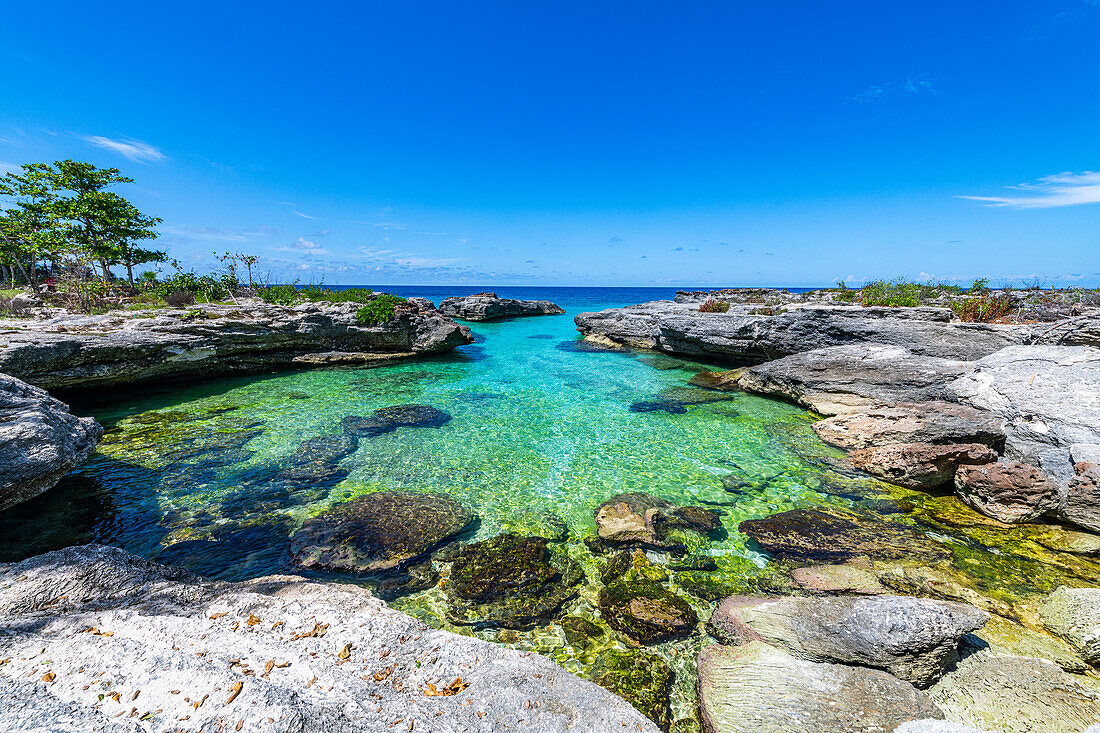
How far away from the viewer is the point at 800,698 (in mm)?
3445

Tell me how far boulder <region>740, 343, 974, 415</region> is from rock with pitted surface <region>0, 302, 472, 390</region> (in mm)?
16737

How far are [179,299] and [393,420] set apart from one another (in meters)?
18.6

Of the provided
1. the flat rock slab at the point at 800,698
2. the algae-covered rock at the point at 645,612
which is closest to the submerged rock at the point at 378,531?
the algae-covered rock at the point at 645,612

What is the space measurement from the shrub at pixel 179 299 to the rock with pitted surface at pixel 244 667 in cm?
2243

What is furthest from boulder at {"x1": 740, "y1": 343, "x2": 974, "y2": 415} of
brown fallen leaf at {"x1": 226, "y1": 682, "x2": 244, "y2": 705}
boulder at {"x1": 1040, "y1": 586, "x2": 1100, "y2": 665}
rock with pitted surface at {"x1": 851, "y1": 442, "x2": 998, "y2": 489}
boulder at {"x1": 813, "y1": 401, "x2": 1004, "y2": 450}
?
brown fallen leaf at {"x1": 226, "y1": 682, "x2": 244, "y2": 705}

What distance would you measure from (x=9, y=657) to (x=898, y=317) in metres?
20.9

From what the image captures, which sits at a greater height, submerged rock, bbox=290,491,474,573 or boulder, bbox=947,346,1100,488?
boulder, bbox=947,346,1100,488

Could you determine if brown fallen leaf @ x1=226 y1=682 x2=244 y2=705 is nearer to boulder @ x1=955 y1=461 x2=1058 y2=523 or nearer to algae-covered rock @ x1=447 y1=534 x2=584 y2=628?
algae-covered rock @ x1=447 y1=534 x2=584 y2=628

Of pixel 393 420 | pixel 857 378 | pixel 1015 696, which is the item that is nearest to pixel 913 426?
pixel 857 378

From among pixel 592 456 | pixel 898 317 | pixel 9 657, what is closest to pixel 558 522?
pixel 592 456

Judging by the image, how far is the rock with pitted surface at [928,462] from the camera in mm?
7734

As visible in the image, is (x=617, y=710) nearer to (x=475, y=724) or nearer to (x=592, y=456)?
(x=475, y=724)

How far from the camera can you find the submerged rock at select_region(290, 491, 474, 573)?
573 centimetres

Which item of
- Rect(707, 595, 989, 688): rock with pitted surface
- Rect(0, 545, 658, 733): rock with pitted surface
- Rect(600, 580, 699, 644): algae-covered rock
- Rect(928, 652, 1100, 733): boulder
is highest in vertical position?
Rect(0, 545, 658, 733): rock with pitted surface
